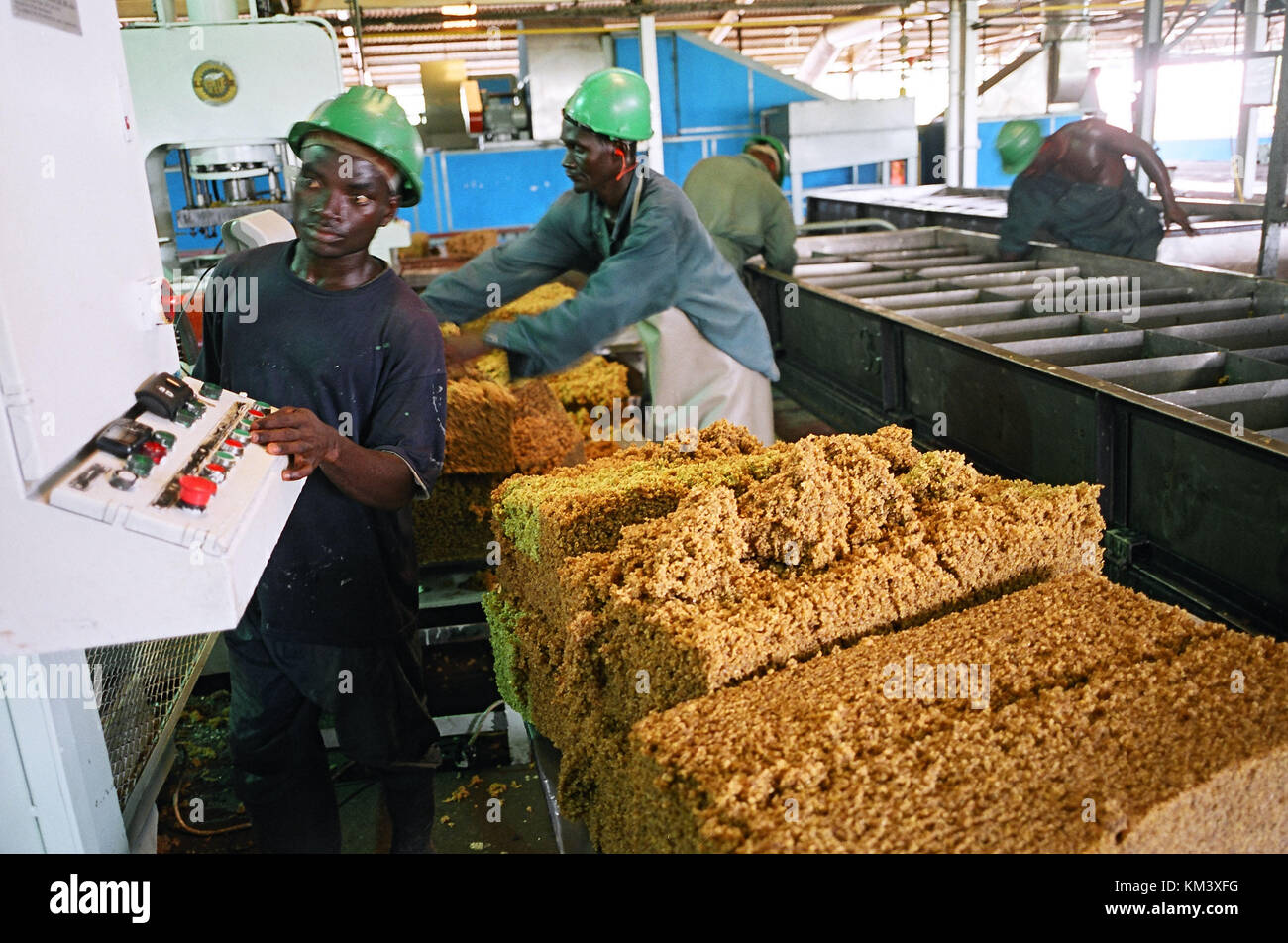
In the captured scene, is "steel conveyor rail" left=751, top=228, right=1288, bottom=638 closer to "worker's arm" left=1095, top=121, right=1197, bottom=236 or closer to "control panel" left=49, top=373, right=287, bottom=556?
"worker's arm" left=1095, top=121, right=1197, bottom=236

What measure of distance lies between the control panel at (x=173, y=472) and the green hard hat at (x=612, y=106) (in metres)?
1.46

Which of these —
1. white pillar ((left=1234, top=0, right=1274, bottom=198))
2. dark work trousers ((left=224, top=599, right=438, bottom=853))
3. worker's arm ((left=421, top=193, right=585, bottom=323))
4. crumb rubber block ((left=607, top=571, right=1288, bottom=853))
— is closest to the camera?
crumb rubber block ((left=607, top=571, right=1288, bottom=853))

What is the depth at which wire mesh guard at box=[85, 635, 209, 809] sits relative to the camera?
192cm

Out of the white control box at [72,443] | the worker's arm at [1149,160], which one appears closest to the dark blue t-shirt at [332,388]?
the white control box at [72,443]

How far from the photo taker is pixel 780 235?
5.06m

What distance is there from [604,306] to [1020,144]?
12.5 feet

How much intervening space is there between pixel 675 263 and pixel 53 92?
1.76 m

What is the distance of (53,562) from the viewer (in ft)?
3.59

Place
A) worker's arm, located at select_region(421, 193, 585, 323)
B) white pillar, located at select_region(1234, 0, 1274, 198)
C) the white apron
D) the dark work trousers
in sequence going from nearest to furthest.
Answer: the dark work trousers
worker's arm, located at select_region(421, 193, 585, 323)
the white apron
white pillar, located at select_region(1234, 0, 1274, 198)

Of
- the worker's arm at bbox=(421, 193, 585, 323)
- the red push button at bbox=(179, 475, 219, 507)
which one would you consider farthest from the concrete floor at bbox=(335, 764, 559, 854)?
the red push button at bbox=(179, 475, 219, 507)

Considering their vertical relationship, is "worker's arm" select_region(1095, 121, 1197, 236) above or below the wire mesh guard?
above

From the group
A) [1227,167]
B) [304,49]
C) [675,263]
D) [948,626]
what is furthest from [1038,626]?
[1227,167]

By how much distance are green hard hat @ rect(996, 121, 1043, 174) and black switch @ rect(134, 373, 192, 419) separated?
5.02 meters

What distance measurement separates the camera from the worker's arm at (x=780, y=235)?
5027 mm
